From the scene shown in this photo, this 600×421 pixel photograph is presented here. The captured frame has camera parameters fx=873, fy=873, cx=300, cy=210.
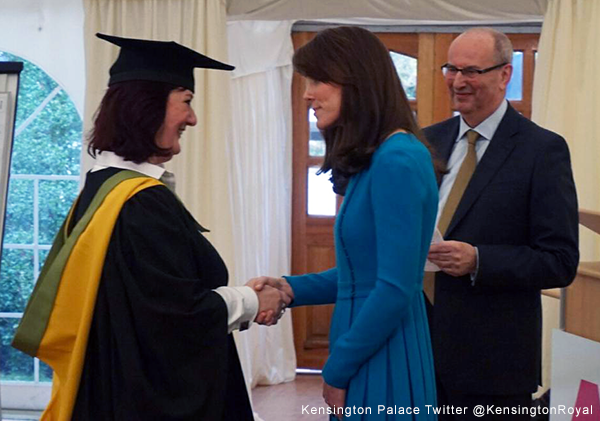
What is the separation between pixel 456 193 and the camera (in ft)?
7.92

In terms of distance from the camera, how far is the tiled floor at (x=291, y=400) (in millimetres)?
4992

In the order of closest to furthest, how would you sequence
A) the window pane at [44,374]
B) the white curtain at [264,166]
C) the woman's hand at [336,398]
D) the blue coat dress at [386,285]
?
the blue coat dress at [386,285] < the woman's hand at [336,398] < the window pane at [44,374] < the white curtain at [264,166]

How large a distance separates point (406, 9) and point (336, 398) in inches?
120

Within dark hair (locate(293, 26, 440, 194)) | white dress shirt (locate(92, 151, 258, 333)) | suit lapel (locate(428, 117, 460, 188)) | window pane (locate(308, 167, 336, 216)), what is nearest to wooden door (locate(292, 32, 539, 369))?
window pane (locate(308, 167, 336, 216))

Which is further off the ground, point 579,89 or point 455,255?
point 579,89

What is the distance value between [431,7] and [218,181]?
4.68 ft

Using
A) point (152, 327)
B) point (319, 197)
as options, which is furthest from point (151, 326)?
point (319, 197)

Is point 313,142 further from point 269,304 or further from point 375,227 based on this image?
point 375,227

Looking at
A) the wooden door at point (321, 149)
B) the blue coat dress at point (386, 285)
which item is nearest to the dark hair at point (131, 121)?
Result: the blue coat dress at point (386, 285)

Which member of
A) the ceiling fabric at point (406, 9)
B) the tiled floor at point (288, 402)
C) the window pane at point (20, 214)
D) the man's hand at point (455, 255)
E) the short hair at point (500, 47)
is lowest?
the tiled floor at point (288, 402)

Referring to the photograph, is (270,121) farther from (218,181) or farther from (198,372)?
(198,372)

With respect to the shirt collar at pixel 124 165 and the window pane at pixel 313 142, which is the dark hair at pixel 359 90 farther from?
the window pane at pixel 313 142

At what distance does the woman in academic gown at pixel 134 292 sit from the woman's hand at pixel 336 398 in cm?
34

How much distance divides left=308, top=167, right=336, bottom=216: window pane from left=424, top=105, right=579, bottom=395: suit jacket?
11.2 feet
